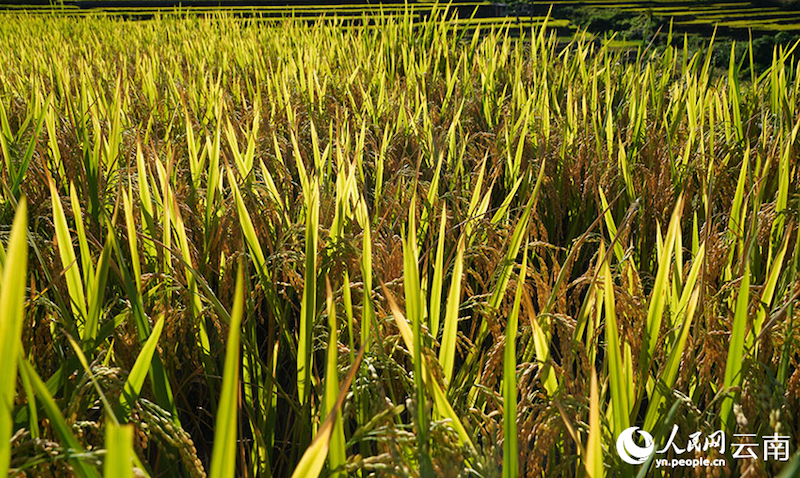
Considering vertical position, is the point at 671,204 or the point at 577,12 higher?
the point at 577,12

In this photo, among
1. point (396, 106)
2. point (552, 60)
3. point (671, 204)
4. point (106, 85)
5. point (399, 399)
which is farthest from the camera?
point (552, 60)

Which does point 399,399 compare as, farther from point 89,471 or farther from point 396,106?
point 396,106

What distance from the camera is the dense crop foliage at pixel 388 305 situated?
0.59 meters

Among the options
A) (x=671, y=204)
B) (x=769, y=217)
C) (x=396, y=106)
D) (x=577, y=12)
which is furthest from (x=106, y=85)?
(x=577, y=12)

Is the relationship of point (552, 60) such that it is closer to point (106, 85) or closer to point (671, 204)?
point (671, 204)

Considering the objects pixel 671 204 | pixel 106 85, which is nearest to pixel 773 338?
pixel 671 204

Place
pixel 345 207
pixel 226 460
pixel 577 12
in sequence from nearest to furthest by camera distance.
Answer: pixel 226 460 < pixel 345 207 < pixel 577 12

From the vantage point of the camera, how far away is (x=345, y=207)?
1.18m

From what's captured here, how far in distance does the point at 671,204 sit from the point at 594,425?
1124 millimetres

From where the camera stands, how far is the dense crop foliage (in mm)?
590

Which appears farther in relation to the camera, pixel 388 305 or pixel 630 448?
pixel 388 305

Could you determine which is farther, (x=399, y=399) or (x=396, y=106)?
(x=396, y=106)

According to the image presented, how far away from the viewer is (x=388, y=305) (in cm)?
96

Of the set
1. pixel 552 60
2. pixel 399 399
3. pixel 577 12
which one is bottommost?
pixel 399 399
